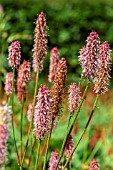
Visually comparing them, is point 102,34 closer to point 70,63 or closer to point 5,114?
point 70,63

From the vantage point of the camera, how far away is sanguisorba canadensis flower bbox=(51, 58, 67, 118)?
9.29 ft

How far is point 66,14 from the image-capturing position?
1049cm

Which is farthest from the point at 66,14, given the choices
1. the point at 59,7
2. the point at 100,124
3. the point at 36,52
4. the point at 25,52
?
the point at 36,52

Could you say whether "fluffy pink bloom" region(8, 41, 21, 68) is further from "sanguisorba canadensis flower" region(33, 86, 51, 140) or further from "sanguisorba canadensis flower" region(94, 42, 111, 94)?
"sanguisorba canadensis flower" region(94, 42, 111, 94)

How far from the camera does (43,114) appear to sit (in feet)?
9.04

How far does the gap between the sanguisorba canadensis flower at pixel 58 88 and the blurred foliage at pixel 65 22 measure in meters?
6.67

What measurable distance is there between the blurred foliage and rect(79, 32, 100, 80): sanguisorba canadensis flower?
21.9ft

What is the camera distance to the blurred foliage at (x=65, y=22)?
388 inches

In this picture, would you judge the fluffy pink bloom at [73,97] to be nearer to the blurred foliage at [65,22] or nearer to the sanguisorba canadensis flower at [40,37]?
the sanguisorba canadensis flower at [40,37]

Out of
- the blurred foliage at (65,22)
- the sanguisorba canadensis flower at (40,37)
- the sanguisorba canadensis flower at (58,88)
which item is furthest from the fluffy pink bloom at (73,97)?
the blurred foliage at (65,22)

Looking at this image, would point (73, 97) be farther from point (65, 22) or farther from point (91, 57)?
point (65, 22)

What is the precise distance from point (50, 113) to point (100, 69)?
1.10 feet

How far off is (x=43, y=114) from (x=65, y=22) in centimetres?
782

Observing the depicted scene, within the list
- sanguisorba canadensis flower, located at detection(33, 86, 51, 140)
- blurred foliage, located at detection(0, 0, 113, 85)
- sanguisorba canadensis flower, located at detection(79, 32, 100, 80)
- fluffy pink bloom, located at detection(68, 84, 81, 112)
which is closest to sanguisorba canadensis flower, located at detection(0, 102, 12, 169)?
sanguisorba canadensis flower, located at detection(33, 86, 51, 140)
